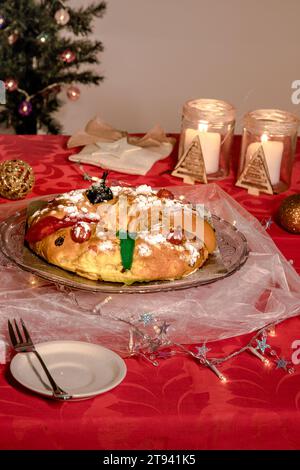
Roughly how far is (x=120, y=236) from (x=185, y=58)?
3.01 metres

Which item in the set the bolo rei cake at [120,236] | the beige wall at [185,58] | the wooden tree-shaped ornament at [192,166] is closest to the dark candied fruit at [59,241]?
the bolo rei cake at [120,236]

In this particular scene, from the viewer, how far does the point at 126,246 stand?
117 centimetres

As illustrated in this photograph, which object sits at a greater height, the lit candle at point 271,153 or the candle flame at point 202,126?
the candle flame at point 202,126

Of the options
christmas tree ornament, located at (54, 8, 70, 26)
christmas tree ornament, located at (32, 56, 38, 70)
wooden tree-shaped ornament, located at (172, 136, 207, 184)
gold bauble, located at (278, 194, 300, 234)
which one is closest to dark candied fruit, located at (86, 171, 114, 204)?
gold bauble, located at (278, 194, 300, 234)

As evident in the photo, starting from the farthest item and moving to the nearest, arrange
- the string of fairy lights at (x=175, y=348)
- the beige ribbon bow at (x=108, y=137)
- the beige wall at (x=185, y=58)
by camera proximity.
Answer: the beige wall at (x=185, y=58), the beige ribbon bow at (x=108, y=137), the string of fairy lights at (x=175, y=348)

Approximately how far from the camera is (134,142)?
2053 mm

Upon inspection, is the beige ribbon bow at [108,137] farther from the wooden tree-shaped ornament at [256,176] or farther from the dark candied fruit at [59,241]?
the dark candied fruit at [59,241]

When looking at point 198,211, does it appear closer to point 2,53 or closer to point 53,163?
point 53,163

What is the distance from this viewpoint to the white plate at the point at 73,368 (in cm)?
93

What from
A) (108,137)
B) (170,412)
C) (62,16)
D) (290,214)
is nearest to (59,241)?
(170,412)

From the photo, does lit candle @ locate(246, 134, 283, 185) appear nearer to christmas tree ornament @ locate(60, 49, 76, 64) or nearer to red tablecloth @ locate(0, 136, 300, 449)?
red tablecloth @ locate(0, 136, 300, 449)

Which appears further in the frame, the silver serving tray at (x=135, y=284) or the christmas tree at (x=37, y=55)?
the christmas tree at (x=37, y=55)

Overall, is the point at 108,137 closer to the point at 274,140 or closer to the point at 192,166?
the point at 192,166

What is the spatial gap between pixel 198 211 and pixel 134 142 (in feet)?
2.35
